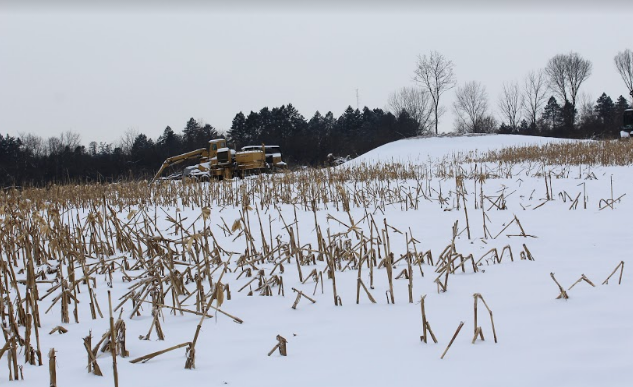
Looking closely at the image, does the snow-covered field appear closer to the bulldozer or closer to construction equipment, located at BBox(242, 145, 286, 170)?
the bulldozer

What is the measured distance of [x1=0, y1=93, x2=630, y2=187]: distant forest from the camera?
30391 mm

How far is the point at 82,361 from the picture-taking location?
185 centimetres

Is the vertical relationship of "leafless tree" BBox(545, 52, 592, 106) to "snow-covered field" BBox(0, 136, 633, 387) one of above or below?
above

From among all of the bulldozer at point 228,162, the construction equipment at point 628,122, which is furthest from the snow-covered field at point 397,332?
the construction equipment at point 628,122

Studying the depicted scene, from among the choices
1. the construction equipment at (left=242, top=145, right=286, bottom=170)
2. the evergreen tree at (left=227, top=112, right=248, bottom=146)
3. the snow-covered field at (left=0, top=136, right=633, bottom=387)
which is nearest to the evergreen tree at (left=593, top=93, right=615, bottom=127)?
the evergreen tree at (left=227, top=112, right=248, bottom=146)

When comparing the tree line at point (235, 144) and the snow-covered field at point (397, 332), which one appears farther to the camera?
the tree line at point (235, 144)

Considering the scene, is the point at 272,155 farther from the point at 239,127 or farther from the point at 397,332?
the point at 239,127

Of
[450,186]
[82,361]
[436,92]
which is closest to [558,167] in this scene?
[450,186]

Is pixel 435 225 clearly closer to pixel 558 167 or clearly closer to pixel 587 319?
pixel 587 319

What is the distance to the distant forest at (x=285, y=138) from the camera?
30.4 m

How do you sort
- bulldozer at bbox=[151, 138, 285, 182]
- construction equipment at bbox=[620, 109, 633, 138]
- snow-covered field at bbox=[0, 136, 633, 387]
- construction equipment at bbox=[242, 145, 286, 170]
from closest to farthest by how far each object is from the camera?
snow-covered field at bbox=[0, 136, 633, 387] → bulldozer at bbox=[151, 138, 285, 182] → construction equipment at bbox=[242, 145, 286, 170] → construction equipment at bbox=[620, 109, 633, 138]

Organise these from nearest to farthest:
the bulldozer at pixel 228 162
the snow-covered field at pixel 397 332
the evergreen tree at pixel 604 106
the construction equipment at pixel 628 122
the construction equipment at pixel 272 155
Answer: the snow-covered field at pixel 397 332
the bulldozer at pixel 228 162
the construction equipment at pixel 272 155
the construction equipment at pixel 628 122
the evergreen tree at pixel 604 106

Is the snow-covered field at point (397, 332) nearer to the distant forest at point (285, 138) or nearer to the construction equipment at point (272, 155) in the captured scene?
the construction equipment at point (272, 155)

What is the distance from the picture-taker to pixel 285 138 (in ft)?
139
